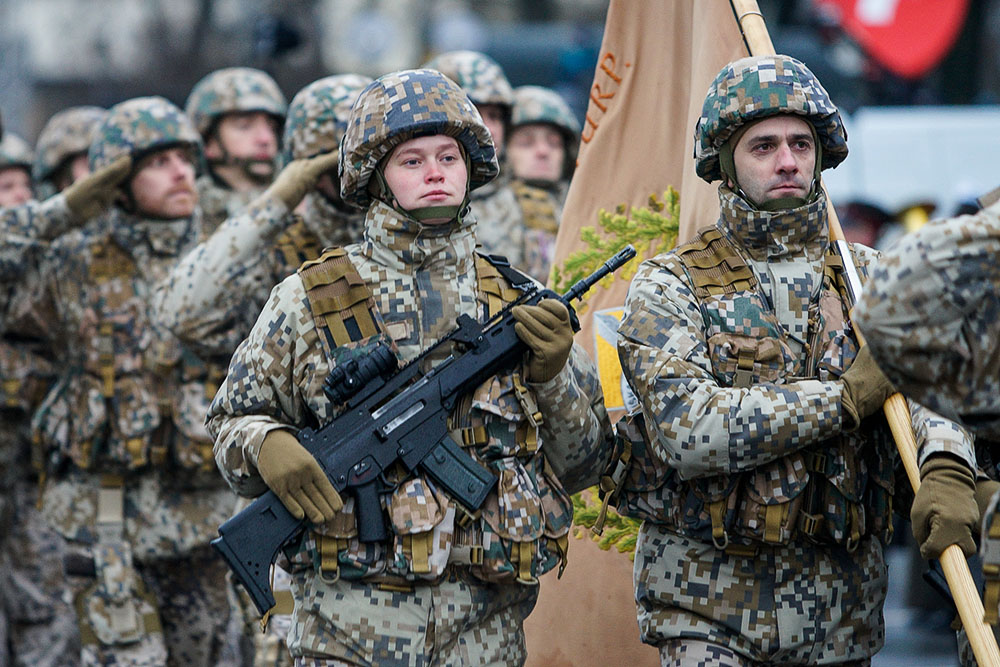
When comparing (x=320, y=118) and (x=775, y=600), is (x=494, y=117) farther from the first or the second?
(x=775, y=600)

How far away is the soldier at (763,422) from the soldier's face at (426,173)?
0.66 m

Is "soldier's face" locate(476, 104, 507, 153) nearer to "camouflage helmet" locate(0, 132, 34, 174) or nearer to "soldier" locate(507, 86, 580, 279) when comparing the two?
"soldier" locate(507, 86, 580, 279)

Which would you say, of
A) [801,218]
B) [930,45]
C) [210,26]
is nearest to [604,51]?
[801,218]

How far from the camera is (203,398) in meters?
7.21

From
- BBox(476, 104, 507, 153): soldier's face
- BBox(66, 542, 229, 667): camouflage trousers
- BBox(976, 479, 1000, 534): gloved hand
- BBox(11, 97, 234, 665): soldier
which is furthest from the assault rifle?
BBox(476, 104, 507, 153): soldier's face

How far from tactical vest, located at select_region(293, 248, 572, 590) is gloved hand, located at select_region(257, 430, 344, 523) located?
105 mm

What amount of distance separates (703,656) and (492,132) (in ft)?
14.2

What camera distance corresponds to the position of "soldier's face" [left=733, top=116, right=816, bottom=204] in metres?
4.74

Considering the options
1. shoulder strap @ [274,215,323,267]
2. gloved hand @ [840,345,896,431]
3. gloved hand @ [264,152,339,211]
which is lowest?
gloved hand @ [840,345,896,431]

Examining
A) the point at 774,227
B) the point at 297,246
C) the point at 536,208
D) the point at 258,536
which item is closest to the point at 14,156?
the point at 536,208

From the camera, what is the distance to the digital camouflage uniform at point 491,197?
331 inches

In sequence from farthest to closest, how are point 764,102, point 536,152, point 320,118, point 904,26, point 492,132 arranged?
point 904,26 < point 536,152 < point 492,132 < point 320,118 < point 764,102

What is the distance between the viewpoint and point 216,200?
8.70 metres

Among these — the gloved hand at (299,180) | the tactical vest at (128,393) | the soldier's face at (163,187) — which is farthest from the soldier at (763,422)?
the soldier's face at (163,187)
